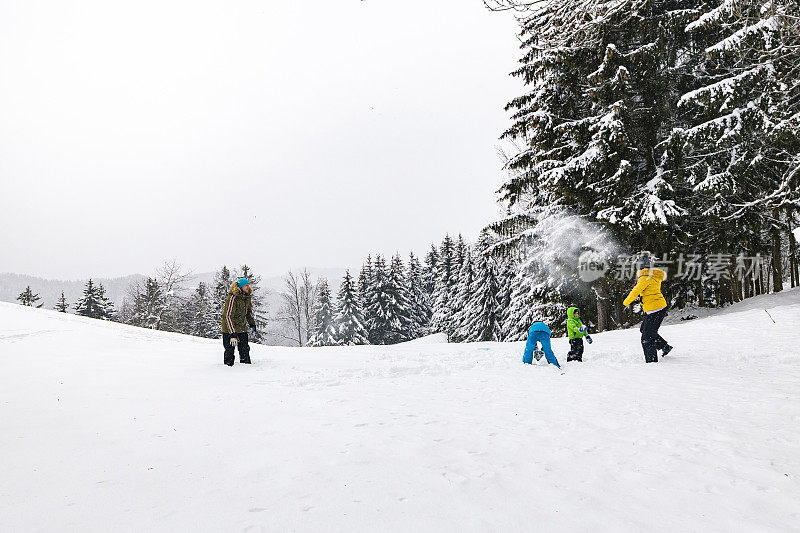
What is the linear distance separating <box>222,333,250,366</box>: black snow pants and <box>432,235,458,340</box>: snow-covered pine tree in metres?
30.3

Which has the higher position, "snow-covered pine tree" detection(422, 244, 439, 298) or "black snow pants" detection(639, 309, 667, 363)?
"snow-covered pine tree" detection(422, 244, 439, 298)

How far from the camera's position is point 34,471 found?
9.12ft

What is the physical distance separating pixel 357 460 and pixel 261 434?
1.08 meters

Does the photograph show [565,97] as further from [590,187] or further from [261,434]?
[261,434]

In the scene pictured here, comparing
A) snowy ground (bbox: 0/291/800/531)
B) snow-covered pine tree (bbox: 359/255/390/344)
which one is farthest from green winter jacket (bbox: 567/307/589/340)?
snow-covered pine tree (bbox: 359/255/390/344)

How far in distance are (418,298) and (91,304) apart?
3529 cm

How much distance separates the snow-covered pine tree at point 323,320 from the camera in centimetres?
3966

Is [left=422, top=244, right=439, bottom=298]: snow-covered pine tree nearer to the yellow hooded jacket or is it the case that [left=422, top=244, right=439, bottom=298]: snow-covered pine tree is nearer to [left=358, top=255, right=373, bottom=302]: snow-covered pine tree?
[left=358, top=255, right=373, bottom=302]: snow-covered pine tree

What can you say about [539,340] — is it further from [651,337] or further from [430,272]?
[430,272]

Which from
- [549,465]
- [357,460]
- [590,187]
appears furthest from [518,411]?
[590,187]

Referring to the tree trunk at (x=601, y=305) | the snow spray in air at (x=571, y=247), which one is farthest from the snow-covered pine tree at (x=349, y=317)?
the tree trunk at (x=601, y=305)

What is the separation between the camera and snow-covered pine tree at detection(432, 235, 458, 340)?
131ft

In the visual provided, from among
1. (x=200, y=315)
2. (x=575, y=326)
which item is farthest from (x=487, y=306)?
(x=200, y=315)
